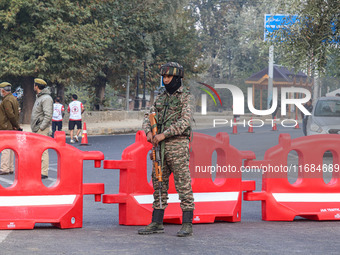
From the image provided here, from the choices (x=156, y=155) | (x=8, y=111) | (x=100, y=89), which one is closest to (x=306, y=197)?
(x=156, y=155)

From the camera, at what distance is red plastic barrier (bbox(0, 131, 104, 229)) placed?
301 inches

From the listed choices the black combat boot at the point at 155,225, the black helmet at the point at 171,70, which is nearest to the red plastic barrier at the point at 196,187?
the black combat boot at the point at 155,225

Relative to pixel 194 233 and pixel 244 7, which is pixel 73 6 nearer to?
pixel 194 233

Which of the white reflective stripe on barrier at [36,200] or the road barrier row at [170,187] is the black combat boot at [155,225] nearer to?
the road barrier row at [170,187]

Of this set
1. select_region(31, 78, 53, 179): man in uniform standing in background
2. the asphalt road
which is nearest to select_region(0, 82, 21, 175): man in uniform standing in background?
select_region(31, 78, 53, 179): man in uniform standing in background

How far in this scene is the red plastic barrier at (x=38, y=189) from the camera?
7.64m

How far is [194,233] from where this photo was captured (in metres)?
7.61

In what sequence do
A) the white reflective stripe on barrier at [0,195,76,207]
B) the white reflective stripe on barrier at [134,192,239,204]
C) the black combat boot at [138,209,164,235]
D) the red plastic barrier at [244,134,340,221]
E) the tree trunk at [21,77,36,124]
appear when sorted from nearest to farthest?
1. the black combat boot at [138,209,164,235]
2. the white reflective stripe on barrier at [0,195,76,207]
3. the white reflective stripe on barrier at [134,192,239,204]
4. the red plastic barrier at [244,134,340,221]
5. the tree trunk at [21,77,36,124]

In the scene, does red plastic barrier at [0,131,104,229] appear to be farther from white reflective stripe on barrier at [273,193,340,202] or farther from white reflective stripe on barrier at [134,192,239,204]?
white reflective stripe on barrier at [273,193,340,202]

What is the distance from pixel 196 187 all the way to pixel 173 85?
1650 millimetres

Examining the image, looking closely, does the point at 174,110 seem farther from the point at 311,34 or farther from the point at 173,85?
the point at 311,34

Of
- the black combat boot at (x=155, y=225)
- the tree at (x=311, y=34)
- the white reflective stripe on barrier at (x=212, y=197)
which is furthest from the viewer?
the tree at (x=311, y=34)

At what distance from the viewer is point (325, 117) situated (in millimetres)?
20141

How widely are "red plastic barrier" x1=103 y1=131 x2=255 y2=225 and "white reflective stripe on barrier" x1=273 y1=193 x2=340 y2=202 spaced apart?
16.0 inches
